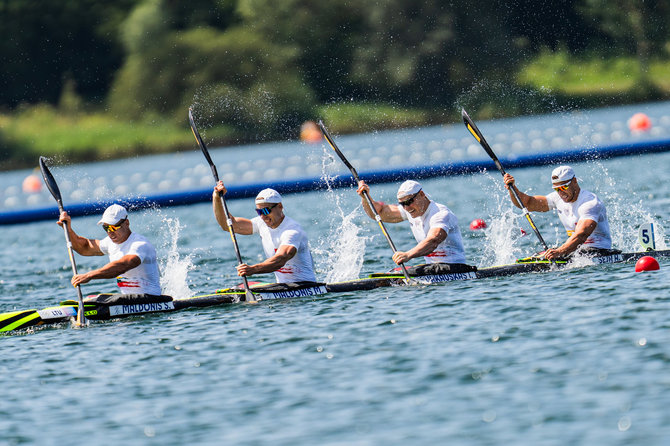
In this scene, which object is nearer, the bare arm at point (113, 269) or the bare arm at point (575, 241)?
the bare arm at point (113, 269)

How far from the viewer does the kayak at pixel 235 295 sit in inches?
502

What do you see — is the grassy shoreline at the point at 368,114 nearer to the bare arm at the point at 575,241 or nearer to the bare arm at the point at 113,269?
the bare arm at the point at 575,241

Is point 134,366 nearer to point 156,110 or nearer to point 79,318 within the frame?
point 79,318

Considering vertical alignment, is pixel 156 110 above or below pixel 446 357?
above

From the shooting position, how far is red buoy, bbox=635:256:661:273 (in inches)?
509

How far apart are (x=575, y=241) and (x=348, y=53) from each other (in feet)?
133

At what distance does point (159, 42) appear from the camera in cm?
5262

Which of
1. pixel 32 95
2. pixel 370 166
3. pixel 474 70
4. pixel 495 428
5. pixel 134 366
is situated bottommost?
pixel 495 428

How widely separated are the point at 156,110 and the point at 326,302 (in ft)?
131

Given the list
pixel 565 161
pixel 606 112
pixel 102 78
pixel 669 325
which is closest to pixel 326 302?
pixel 669 325

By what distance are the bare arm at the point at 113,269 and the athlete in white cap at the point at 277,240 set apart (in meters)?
1.26

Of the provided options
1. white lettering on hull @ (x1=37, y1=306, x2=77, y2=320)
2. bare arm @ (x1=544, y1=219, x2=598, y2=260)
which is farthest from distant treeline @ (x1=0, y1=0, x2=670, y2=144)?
white lettering on hull @ (x1=37, y1=306, x2=77, y2=320)

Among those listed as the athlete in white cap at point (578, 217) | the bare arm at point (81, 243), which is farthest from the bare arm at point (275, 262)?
the athlete in white cap at point (578, 217)

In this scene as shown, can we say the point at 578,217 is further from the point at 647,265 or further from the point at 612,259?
the point at 647,265
